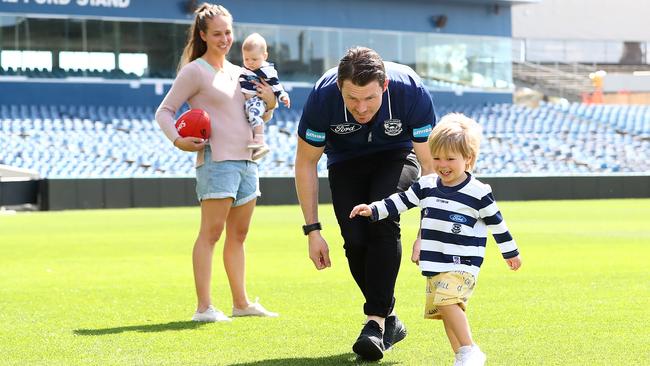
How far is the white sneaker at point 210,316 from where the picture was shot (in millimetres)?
7551

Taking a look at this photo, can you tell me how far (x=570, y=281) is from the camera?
10086 mm

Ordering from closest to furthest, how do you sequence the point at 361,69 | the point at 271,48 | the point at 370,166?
the point at 361,69 → the point at 370,166 → the point at 271,48

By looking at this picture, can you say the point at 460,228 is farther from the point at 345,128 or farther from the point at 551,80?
the point at 551,80

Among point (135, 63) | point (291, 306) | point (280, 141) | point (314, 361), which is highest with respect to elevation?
point (135, 63)

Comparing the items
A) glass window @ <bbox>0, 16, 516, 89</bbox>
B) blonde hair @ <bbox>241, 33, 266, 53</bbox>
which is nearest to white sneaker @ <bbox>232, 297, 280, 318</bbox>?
blonde hair @ <bbox>241, 33, 266, 53</bbox>

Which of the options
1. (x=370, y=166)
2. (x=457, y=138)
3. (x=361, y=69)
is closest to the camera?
(x=457, y=138)

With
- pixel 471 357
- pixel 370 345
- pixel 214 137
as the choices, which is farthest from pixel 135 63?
pixel 471 357

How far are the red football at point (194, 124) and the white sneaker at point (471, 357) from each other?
110 inches

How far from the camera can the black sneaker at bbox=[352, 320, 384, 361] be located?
19.0 ft

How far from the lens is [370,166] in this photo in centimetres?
627

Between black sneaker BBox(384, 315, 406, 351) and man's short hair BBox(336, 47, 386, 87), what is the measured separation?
4.73 feet

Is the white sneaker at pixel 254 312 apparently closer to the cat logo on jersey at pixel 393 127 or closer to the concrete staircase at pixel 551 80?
the cat logo on jersey at pixel 393 127

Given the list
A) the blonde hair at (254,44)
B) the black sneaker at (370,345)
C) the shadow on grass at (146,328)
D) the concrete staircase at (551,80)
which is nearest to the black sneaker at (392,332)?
the black sneaker at (370,345)

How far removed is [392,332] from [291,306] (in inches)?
89.0
